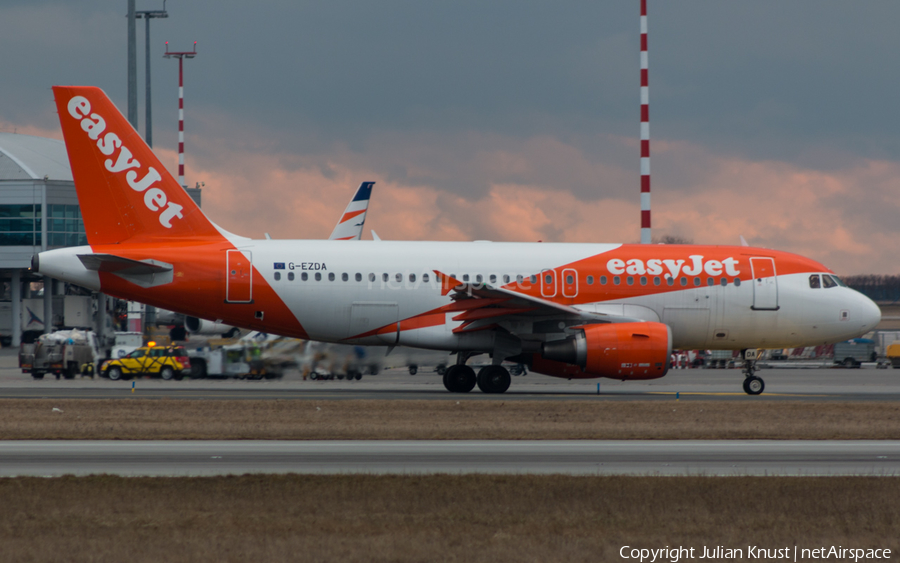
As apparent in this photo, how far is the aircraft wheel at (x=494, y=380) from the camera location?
27.1 meters

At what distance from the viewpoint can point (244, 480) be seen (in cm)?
1184

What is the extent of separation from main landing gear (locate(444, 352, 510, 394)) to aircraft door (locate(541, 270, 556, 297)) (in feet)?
8.31

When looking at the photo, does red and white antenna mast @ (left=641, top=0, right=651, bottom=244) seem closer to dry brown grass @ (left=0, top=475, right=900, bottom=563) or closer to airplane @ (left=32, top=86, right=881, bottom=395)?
airplane @ (left=32, top=86, right=881, bottom=395)

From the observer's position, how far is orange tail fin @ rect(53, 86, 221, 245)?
27188mm

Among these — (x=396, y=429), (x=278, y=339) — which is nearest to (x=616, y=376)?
(x=396, y=429)

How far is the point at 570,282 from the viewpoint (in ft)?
91.2

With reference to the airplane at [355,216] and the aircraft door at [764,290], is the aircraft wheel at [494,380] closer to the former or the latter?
the aircraft door at [764,290]

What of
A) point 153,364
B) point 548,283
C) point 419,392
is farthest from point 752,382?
point 153,364

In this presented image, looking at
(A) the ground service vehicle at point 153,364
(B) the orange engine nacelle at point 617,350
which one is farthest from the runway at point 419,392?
(B) the orange engine nacelle at point 617,350

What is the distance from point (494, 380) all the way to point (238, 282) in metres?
7.68

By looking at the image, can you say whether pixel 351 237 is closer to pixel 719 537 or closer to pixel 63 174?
pixel 719 537

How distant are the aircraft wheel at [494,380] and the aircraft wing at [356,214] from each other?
20287mm

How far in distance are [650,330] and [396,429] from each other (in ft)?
34.6

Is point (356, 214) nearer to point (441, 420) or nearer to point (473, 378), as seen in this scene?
point (473, 378)
